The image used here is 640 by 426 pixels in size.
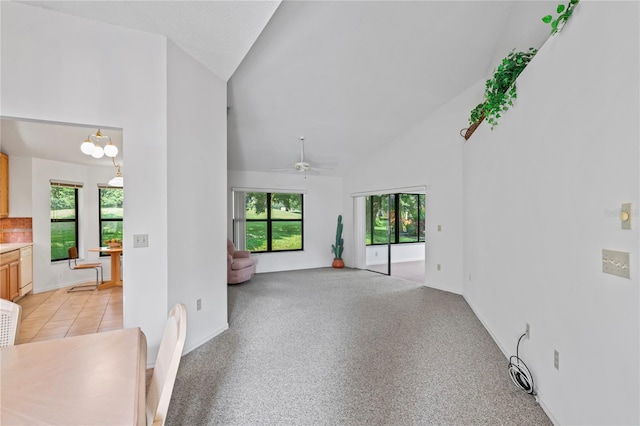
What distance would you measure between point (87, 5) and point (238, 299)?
12.3 ft

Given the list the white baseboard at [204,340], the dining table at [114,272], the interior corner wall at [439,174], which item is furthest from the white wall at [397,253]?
the dining table at [114,272]

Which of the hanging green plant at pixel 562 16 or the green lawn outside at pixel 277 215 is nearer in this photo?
the hanging green plant at pixel 562 16

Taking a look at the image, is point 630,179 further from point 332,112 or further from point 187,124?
point 332,112

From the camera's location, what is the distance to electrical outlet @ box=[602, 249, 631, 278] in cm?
128

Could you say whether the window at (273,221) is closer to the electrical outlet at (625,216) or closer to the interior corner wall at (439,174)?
the interior corner wall at (439,174)

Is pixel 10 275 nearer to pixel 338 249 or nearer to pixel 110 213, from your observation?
pixel 110 213

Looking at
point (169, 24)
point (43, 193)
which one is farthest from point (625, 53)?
point (43, 193)

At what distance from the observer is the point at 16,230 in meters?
4.67

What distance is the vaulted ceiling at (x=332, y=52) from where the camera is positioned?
94.2 inches

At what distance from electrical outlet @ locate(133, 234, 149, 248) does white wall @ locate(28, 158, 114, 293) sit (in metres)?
3.82

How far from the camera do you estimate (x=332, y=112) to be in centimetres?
482

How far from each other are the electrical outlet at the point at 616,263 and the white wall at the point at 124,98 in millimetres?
2945

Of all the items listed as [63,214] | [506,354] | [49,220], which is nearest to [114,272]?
[49,220]

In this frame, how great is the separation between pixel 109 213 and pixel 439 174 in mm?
6355
